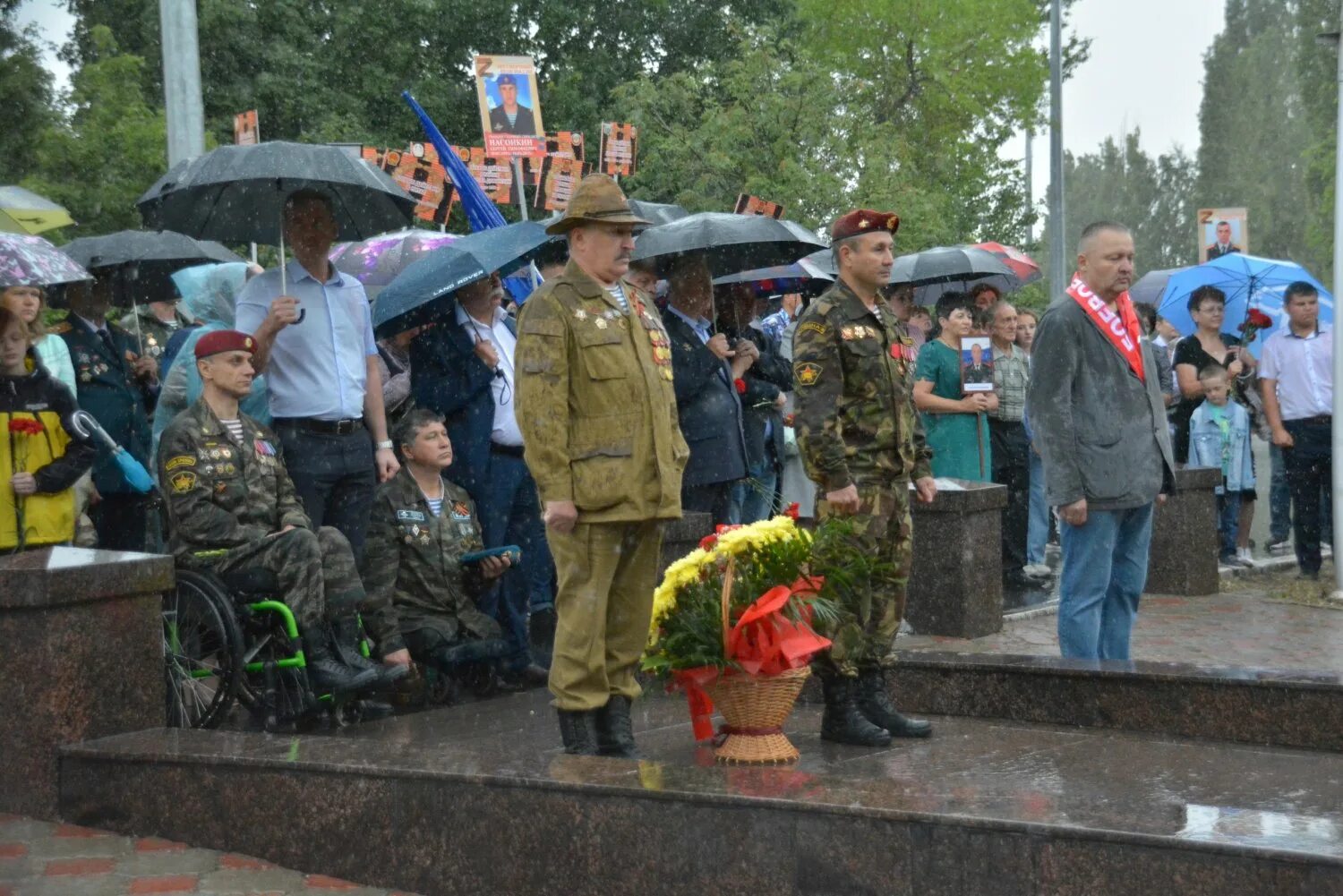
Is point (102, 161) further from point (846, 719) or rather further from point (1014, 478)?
point (846, 719)

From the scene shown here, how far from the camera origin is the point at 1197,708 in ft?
23.2

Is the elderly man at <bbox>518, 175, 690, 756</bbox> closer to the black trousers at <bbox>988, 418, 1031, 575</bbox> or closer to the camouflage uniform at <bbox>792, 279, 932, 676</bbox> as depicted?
the camouflage uniform at <bbox>792, 279, 932, 676</bbox>

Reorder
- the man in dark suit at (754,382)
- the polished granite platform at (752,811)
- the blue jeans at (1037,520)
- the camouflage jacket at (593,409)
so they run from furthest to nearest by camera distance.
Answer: the blue jeans at (1037,520)
the man in dark suit at (754,382)
the camouflage jacket at (593,409)
the polished granite platform at (752,811)

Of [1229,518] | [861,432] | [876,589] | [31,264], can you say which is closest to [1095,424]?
[861,432]

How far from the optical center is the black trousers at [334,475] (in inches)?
322

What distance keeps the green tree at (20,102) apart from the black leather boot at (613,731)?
16617 mm

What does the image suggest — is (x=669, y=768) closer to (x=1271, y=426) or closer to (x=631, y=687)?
(x=631, y=687)

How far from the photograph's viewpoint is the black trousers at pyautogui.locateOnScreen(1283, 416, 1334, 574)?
533 inches

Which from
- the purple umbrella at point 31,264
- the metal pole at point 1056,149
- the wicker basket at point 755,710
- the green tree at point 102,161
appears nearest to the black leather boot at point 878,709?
the wicker basket at point 755,710

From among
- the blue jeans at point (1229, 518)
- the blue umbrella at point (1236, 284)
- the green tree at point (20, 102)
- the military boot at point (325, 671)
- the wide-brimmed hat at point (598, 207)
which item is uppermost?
the green tree at point (20, 102)

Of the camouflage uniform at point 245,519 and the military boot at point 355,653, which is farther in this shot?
the military boot at point 355,653

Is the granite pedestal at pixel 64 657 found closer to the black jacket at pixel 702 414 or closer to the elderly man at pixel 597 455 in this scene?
the elderly man at pixel 597 455

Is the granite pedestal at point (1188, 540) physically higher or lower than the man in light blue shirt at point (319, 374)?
lower

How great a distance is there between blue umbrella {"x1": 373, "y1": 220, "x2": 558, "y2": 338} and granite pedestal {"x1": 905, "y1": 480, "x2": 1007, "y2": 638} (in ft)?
9.78
